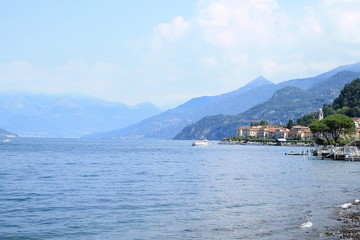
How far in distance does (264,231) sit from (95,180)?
27.0m

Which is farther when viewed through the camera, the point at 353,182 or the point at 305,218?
the point at 353,182

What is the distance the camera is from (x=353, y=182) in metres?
48.7

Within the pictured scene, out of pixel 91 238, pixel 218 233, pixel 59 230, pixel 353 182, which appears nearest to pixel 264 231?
pixel 218 233

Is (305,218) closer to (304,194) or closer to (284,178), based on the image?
(304,194)

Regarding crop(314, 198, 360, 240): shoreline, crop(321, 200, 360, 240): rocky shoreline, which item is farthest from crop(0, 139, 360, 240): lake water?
crop(321, 200, 360, 240): rocky shoreline

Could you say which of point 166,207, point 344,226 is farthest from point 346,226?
point 166,207

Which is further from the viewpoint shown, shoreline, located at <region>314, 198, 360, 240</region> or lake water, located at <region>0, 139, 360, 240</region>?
lake water, located at <region>0, 139, 360, 240</region>

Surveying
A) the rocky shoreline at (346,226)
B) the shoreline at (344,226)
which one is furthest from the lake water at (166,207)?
the rocky shoreline at (346,226)

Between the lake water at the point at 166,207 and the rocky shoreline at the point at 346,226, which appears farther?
the lake water at the point at 166,207

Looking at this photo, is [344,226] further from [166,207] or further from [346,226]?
[166,207]

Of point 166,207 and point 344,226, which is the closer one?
point 344,226

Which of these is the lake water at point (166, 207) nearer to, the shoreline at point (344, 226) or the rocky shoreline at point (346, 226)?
the shoreline at point (344, 226)

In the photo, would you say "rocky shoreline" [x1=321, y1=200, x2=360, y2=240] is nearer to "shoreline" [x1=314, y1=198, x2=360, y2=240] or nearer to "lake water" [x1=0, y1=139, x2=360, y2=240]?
"shoreline" [x1=314, y1=198, x2=360, y2=240]

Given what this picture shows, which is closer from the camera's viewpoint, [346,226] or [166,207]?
[346,226]
